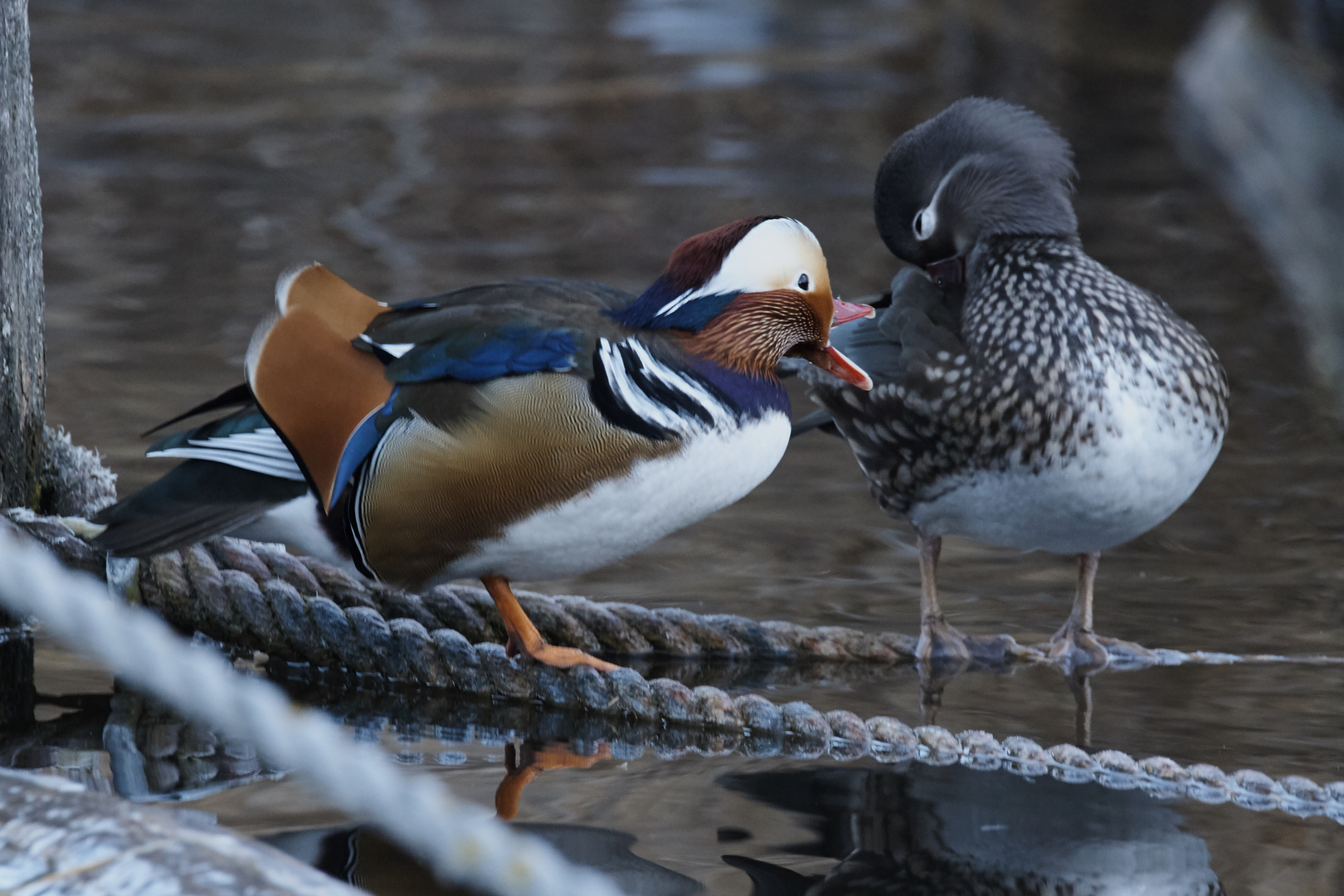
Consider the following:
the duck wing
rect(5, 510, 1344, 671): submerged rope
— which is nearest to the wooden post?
rect(5, 510, 1344, 671): submerged rope

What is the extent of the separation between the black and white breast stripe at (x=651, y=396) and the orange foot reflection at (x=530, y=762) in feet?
1.67

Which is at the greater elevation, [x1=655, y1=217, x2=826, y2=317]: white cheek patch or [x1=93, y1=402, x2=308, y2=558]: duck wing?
[x1=655, y1=217, x2=826, y2=317]: white cheek patch

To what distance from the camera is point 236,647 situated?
9.50ft

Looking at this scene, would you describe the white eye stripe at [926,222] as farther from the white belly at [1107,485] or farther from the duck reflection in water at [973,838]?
the duck reflection in water at [973,838]

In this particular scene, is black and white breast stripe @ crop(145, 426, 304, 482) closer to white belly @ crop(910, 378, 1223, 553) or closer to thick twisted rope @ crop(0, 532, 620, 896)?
thick twisted rope @ crop(0, 532, 620, 896)

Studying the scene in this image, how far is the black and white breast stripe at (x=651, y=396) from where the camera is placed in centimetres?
232

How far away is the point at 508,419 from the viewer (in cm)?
235

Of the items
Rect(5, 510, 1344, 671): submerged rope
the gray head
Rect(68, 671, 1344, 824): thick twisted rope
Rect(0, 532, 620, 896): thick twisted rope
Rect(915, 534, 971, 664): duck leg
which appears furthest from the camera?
the gray head

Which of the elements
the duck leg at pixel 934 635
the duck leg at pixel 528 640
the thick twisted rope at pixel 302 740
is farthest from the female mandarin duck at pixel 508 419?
the thick twisted rope at pixel 302 740

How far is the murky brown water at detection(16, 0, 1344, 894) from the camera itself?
92.0 inches

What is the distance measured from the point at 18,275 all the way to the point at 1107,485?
6.30 feet

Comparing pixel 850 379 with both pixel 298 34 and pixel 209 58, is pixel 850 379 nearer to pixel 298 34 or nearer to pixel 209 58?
pixel 209 58

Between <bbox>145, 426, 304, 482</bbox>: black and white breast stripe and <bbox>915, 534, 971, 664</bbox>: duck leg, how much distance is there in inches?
45.1

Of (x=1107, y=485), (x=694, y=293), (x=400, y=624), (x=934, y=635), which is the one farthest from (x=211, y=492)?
(x=1107, y=485)
